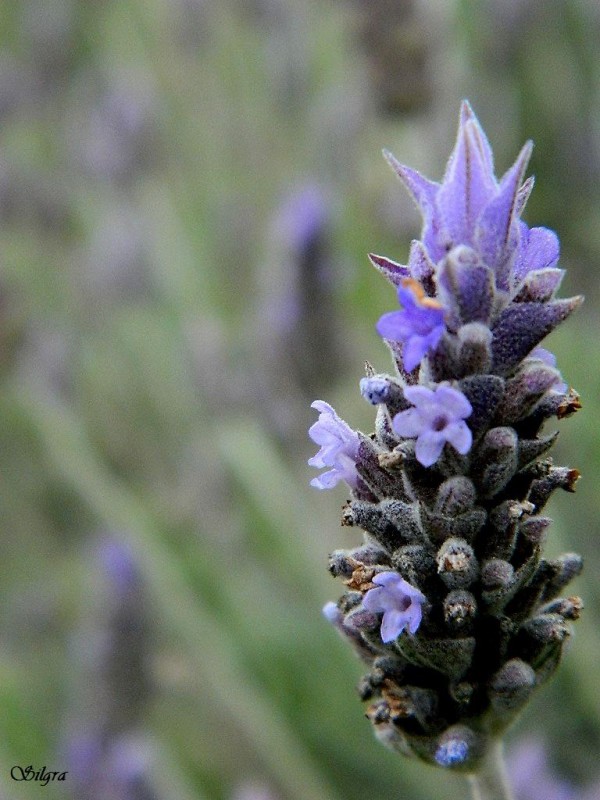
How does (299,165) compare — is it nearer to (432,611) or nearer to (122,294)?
(122,294)

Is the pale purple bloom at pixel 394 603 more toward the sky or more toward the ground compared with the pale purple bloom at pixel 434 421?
more toward the ground

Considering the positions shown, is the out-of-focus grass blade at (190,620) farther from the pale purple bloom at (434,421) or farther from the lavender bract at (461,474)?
the pale purple bloom at (434,421)

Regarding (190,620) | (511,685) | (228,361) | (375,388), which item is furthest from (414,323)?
(228,361)

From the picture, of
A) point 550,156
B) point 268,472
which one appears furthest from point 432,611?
point 550,156

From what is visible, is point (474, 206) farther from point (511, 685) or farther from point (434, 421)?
point (511, 685)

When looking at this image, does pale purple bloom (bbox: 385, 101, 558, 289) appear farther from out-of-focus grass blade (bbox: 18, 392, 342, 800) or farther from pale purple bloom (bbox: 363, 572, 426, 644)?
out-of-focus grass blade (bbox: 18, 392, 342, 800)

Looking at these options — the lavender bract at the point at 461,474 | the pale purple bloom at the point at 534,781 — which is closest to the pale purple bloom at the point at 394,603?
the lavender bract at the point at 461,474
